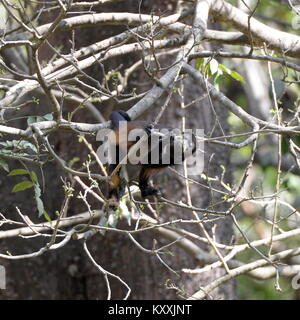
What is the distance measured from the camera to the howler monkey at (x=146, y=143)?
289 cm

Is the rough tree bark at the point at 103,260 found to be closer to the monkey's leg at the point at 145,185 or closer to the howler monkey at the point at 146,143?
the monkey's leg at the point at 145,185

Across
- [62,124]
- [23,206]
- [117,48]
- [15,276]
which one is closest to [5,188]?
[23,206]

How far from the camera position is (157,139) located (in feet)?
9.66

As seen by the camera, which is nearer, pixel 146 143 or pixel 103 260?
pixel 146 143

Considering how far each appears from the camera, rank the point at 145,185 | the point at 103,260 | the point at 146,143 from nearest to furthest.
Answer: the point at 146,143 → the point at 145,185 → the point at 103,260

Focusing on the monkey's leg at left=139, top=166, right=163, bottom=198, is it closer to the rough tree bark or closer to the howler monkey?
the howler monkey

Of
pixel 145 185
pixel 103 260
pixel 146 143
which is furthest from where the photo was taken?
pixel 103 260

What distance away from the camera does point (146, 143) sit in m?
2.98

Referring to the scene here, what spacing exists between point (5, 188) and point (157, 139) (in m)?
2.00

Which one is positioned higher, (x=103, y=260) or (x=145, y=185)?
(x=145, y=185)

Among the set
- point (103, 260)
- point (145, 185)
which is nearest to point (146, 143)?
point (145, 185)

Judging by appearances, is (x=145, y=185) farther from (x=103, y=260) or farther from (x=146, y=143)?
(x=103, y=260)

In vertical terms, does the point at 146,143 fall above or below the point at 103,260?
above
